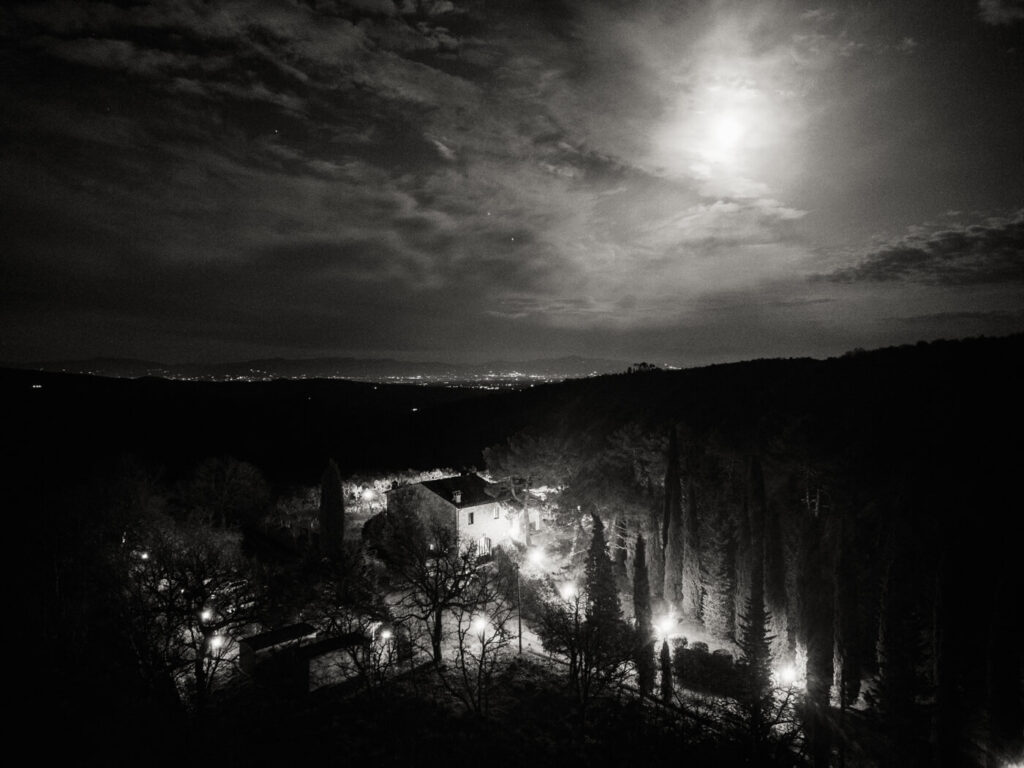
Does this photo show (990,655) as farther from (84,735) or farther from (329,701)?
(84,735)

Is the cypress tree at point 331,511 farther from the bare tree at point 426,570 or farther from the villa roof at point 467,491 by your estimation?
the villa roof at point 467,491

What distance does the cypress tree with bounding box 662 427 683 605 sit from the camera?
1280 inches

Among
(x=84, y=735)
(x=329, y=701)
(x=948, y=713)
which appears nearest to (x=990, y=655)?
(x=948, y=713)

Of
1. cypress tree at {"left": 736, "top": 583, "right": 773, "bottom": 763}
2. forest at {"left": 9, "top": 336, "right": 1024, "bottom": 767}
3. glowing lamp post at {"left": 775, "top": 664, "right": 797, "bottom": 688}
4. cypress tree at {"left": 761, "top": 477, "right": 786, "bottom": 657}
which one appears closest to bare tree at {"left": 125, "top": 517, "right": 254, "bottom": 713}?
forest at {"left": 9, "top": 336, "right": 1024, "bottom": 767}

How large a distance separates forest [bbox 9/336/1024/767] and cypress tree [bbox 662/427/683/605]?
189 mm

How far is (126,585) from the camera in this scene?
23234 millimetres

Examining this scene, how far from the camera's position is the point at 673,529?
33.2 metres

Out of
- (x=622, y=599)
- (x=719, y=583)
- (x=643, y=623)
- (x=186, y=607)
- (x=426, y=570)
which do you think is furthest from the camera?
(x=622, y=599)

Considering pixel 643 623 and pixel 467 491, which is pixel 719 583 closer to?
pixel 643 623

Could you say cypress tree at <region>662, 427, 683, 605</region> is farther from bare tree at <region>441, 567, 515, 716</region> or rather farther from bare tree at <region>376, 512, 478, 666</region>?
bare tree at <region>376, 512, 478, 666</region>

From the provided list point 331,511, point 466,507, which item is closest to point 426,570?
point 466,507

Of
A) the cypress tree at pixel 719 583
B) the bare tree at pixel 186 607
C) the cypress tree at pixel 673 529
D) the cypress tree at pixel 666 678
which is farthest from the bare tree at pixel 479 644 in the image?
the cypress tree at pixel 719 583

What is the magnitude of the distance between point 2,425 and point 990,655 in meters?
84.1

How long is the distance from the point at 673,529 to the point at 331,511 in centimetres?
2671
